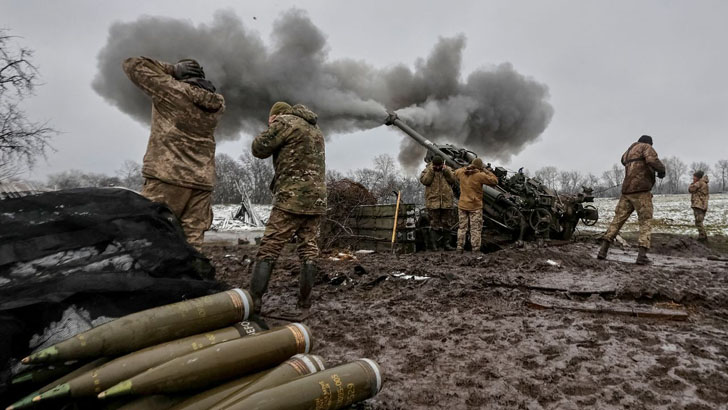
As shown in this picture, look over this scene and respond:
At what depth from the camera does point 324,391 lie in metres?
1.21

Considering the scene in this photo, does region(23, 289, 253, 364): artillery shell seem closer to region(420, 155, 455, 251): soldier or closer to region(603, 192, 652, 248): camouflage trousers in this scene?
region(603, 192, 652, 248): camouflage trousers

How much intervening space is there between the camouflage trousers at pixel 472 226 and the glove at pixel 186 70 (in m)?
5.40

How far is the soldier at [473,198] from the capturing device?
6.98m

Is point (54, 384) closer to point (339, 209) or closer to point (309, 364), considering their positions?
point (309, 364)

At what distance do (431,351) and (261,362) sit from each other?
132 cm

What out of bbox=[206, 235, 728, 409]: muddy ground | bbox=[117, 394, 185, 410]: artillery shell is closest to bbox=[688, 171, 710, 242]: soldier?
bbox=[206, 235, 728, 409]: muddy ground

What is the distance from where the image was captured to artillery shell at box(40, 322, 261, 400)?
Answer: 1137mm

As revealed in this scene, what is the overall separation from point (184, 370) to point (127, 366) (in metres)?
0.21

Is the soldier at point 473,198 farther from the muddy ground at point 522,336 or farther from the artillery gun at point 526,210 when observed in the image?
the muddy ground at point 522,336

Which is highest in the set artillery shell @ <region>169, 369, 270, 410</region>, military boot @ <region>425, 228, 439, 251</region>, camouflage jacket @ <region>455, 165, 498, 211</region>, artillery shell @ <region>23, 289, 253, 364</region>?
camouflage jacket @ <region>455, 165, 498, 211</region>

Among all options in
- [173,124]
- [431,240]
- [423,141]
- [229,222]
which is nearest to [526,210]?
[431,240]

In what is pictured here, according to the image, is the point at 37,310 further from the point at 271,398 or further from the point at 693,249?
the point at 693,249

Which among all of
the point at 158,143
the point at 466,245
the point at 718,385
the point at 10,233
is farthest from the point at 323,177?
the point at 466,245

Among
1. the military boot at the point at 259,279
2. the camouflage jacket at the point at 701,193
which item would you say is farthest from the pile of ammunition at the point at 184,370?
the camouflage jacket at the point at 701,193
